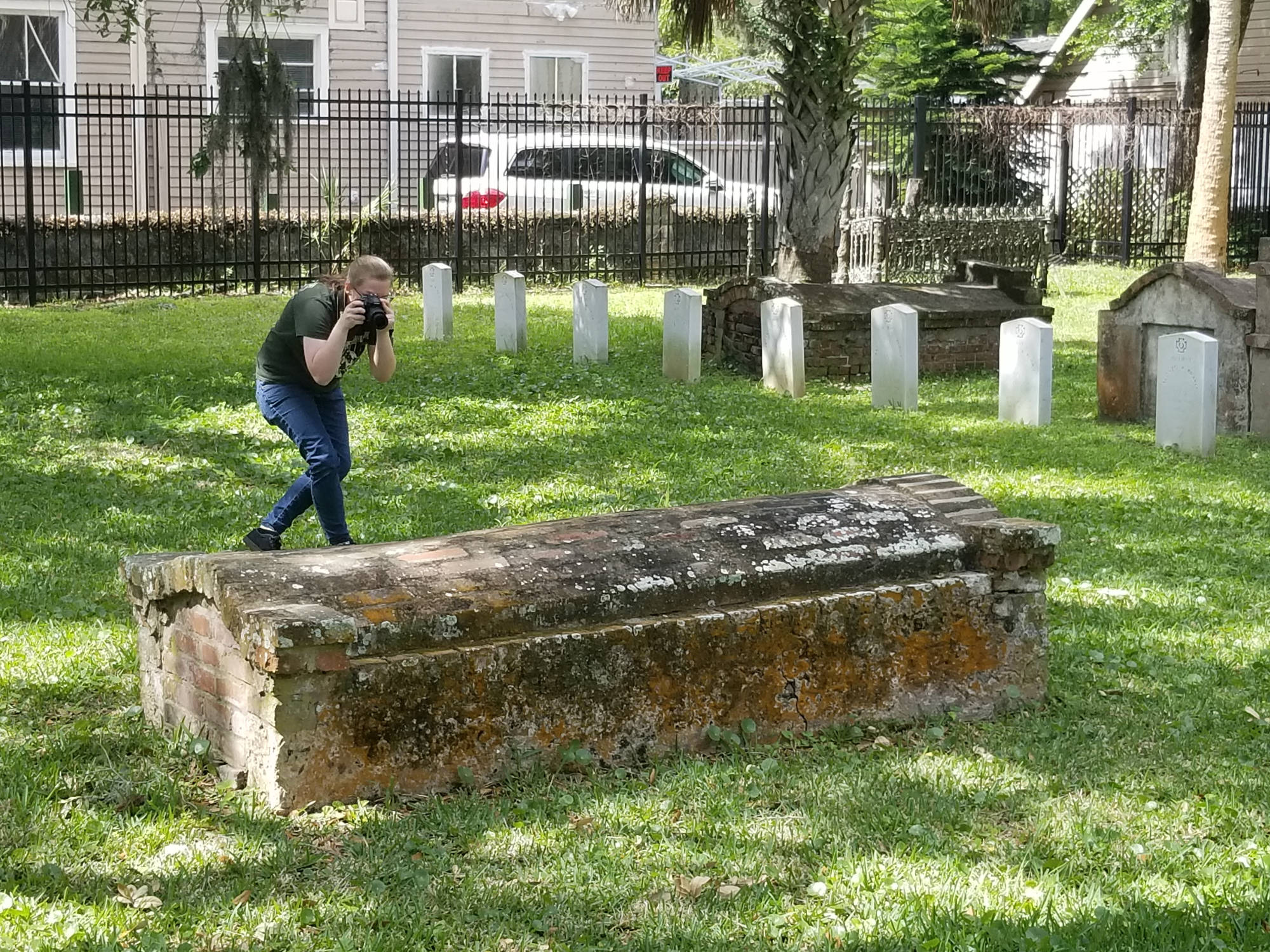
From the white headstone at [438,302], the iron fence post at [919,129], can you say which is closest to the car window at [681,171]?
the iron fence post at [919,129]

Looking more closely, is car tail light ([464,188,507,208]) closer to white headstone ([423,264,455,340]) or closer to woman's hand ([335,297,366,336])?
white headstone ([423,264,455,340])

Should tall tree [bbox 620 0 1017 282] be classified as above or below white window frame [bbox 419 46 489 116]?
below

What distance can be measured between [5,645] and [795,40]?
10.8m

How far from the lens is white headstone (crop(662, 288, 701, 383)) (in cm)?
1380

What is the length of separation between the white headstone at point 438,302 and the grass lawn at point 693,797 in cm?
621

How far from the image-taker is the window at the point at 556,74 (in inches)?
1069

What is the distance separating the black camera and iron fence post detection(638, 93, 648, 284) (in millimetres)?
15130

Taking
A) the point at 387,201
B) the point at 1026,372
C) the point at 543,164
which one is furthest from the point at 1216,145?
the point at 387,201

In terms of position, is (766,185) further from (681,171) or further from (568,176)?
(568,176)

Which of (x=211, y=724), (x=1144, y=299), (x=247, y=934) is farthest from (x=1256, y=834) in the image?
(x=1144, y=299)

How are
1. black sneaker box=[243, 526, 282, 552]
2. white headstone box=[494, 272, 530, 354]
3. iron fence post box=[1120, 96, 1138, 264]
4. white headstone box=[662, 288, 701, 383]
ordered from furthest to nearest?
iron fence post box=[1120, 96, 1138, 264], white headstone box=[494, 272, 530, 354], white headstone box=[662, 288, 701, 383], black sneaker box=[243, 526, 282, 552]

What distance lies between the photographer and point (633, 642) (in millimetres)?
4875

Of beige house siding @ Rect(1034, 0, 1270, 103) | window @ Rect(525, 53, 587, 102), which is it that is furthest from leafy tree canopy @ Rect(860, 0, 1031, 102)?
window @ Rect(525, 53, 587, 102)

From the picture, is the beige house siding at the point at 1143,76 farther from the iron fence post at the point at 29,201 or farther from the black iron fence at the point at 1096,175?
the iron fence post at the point at 29,201
